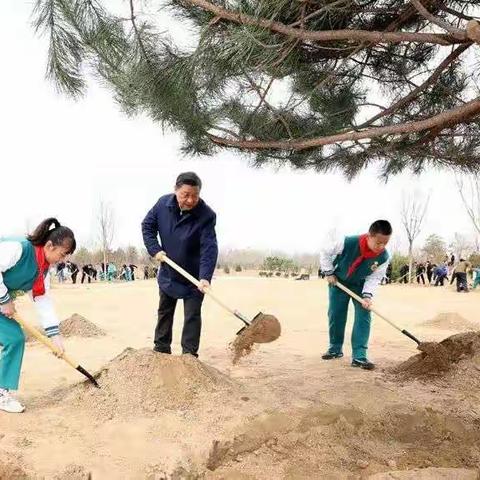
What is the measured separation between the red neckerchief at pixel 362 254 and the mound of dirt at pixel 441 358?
806 mm

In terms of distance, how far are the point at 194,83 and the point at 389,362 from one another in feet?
9.85

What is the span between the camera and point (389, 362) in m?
5.07

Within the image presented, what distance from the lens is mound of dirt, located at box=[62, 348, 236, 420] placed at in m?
3.09

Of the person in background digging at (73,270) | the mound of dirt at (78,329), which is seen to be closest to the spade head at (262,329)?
the mound of dirt at (78,329)

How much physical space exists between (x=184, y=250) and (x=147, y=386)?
3.31 ft

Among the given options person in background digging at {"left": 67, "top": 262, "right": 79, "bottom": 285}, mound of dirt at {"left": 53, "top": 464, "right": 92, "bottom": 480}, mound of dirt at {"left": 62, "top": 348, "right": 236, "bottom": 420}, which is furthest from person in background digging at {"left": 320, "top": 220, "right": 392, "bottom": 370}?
person in background digging at {"left": 67, "top": 262, "right": 79, "bottom": 285}

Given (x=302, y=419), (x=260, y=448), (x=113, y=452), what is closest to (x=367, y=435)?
(x=302, y=419)

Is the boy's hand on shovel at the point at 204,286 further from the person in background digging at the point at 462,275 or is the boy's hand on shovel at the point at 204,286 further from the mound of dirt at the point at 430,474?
the person in background digging at the point at 462,275

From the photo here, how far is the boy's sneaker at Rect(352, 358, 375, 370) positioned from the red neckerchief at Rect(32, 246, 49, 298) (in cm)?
261

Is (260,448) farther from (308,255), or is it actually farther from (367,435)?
(308,255)

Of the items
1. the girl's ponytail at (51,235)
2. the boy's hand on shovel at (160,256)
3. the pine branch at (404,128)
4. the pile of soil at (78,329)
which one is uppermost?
the pine branch at (404,128)

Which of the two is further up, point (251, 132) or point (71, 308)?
point (251, 132)

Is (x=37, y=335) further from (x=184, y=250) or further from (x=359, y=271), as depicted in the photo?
(x=359, y=271)

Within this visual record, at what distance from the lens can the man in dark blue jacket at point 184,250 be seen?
3793 millimetres
